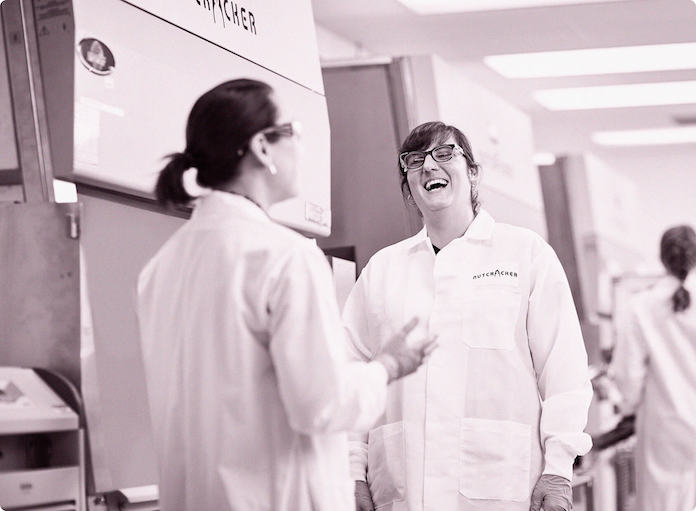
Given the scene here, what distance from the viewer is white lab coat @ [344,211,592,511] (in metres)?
2.14

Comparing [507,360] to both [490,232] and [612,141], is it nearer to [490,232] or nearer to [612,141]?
[490,232]

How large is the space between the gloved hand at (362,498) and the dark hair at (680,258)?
2482 millimetres

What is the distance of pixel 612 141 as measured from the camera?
7590 millimetres

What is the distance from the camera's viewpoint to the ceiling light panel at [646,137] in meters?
7.02

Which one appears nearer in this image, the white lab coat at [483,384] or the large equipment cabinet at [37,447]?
the large equipment cabinet at [37,447]

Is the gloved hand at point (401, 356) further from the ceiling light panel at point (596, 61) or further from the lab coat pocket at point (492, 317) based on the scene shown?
the ceiling light panel at point (596, 61)

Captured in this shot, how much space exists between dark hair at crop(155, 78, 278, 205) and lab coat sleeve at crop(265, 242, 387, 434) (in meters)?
0.20

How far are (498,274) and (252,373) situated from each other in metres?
0.86

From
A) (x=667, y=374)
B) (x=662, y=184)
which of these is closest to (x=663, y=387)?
(x=667, y=374)

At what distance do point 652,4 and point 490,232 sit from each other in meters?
2.14

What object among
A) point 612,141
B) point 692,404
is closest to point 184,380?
point 692,404

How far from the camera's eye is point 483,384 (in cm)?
219

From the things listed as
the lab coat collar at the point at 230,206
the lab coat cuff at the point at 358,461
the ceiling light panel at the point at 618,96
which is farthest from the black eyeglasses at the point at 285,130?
the ceiling light panel at the point at 618,96

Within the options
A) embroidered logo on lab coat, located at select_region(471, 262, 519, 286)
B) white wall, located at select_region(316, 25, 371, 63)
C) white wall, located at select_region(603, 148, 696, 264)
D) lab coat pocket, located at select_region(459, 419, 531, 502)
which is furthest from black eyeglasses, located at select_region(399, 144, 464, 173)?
white wall, located at select_region(603, 148, 696, 264)
